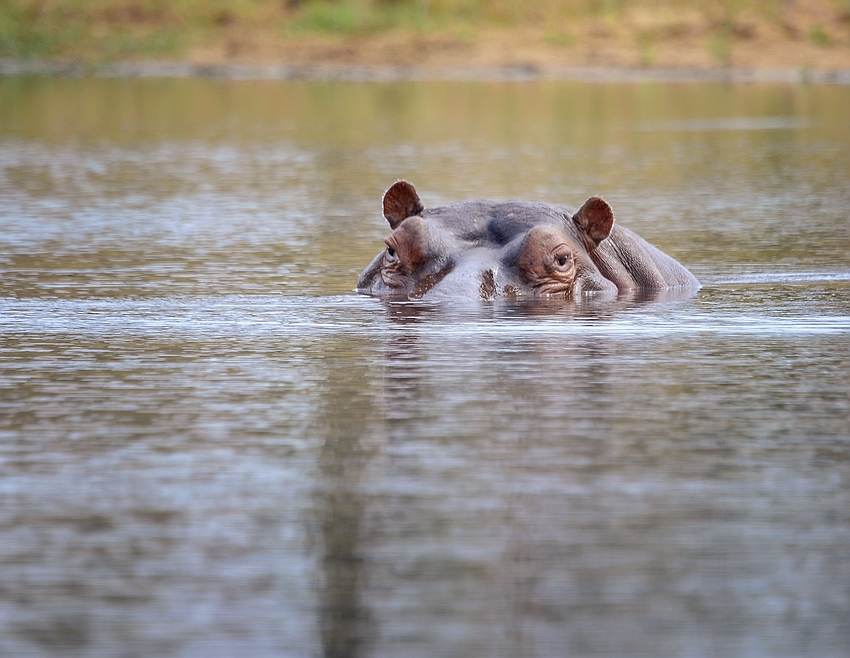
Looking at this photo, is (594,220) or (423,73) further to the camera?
(423,73)

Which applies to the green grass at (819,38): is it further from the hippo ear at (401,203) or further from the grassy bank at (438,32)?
the hippo ear at (401,203)

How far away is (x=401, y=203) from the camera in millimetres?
7402

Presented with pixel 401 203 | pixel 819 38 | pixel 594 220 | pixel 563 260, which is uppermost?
pixel 819 38

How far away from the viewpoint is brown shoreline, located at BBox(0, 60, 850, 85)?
92.4 feet

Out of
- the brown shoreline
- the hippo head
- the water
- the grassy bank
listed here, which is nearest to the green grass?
the grassy bank

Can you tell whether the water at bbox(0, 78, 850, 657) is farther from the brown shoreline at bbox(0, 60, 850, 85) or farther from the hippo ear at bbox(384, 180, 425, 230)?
the brown shoreline at bbox(0, 60, 850, 85)

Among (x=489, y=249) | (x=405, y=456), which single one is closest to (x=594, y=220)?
(x=489, y=249)

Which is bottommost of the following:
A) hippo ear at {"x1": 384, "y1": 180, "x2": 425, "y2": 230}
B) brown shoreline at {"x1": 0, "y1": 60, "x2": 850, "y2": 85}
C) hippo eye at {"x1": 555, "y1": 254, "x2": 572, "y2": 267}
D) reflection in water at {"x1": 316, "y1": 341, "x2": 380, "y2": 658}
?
reflection in water at {"x1": 316, "y1": 341, "x2": 380, "y2": 658}

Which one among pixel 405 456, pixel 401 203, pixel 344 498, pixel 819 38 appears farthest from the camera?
pixel 819 38

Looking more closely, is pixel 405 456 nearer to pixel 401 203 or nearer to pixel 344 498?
pixel 344 498

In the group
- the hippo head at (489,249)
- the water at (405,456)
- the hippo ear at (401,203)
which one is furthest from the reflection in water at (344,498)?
the hippo ear at (401,203)

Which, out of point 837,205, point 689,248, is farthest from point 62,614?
point 837,205

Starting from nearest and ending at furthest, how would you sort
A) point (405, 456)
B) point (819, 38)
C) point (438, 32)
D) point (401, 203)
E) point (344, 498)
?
point (344, 498), point (405, 456), point (401, 203), point (819, 38), point (438, 32)

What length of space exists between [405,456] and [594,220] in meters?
3.34
